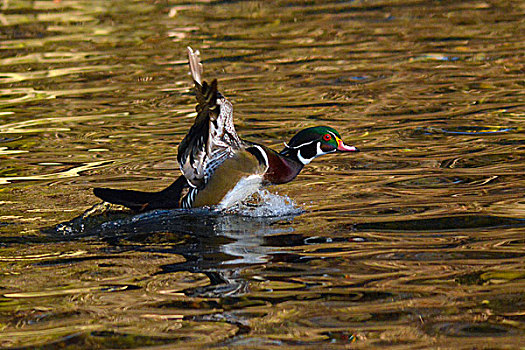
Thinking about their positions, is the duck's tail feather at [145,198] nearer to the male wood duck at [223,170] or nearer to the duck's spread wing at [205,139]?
the male wood duck at [223,170]

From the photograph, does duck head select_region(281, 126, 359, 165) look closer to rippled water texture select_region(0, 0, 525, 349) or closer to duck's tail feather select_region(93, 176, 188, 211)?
rippled water texture select_region(0, 0, 525, 349)

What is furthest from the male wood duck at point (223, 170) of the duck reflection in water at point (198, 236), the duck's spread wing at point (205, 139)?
the duck reflection in water at point (198, 236)

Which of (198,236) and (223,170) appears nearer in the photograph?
(198,236)

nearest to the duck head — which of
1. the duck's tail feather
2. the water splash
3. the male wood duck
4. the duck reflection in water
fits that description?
the male wood duck

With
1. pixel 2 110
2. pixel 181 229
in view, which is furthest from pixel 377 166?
pixel 2 110

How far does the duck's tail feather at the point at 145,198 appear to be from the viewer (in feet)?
25.9

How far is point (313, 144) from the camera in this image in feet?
27.0

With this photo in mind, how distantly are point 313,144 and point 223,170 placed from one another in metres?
0.89

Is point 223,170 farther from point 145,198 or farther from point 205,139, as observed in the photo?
point 145,198

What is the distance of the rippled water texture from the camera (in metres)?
5.38

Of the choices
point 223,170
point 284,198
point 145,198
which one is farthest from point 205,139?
point 284,198

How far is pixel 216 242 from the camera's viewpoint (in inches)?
283

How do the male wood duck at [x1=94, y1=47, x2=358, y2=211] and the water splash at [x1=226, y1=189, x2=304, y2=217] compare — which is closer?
the male wood duck at [x1=94, y1=47, x2=358, y2=211]

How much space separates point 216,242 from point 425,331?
253cm
